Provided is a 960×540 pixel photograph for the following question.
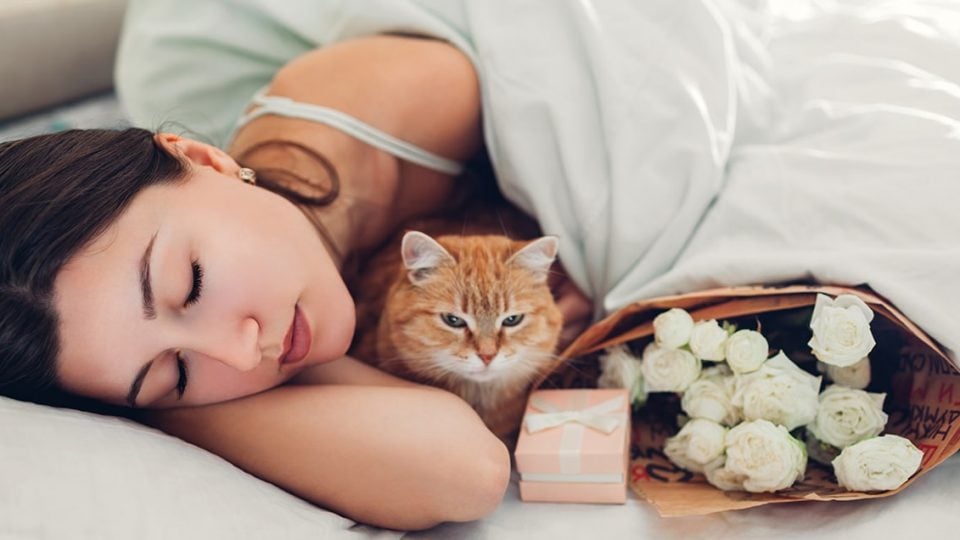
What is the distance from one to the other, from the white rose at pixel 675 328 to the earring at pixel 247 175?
586 millimetres

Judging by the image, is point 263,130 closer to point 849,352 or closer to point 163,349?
point 163,349

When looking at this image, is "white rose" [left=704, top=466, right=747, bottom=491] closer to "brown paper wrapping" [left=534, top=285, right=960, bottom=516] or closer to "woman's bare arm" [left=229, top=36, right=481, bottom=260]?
"brown paper wrapping" [left=534, top=285, right=960, bottom=516]

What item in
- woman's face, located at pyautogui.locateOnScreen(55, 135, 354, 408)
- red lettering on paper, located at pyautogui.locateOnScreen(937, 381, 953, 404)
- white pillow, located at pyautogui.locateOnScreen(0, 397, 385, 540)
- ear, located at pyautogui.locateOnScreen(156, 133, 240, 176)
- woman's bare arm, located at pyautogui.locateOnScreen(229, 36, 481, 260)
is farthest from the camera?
woman's bare arm, located at pyautogui.locateOnScreen(229, 36, 481, 260)

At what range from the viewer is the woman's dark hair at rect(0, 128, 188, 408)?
0.90m

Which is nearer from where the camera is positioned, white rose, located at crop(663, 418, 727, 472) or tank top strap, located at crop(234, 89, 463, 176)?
white rose, located at crop(663, 418, 727, 472)

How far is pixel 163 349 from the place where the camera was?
3.09 feet

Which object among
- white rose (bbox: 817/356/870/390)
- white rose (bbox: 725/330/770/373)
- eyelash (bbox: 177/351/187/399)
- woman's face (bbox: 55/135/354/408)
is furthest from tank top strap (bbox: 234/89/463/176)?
white rose (bbox: 817/356/870/390)

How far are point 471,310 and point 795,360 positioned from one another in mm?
449

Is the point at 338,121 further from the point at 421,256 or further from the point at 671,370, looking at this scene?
the point at 671,370

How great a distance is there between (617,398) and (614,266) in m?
0.21

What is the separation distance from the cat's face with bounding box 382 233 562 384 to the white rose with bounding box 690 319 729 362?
8.5 inches

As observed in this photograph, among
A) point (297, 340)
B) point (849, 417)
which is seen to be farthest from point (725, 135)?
point (297, 340)

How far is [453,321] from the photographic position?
3.98 ft

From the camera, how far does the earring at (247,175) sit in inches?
45.6
